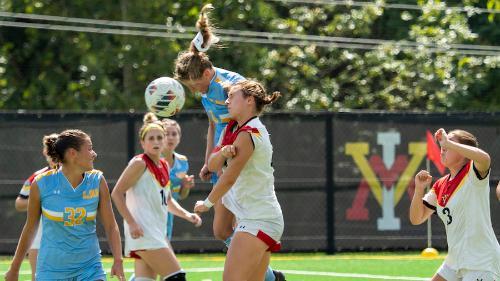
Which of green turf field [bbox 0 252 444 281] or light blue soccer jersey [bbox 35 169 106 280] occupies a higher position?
light blue soccer jersey [bbox 35 169 106 280]

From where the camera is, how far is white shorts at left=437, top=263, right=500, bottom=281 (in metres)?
7.79

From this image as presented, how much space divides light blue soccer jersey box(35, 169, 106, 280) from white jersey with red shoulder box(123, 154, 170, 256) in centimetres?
182

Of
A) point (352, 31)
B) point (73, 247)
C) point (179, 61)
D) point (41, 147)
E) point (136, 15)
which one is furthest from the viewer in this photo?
point (352, 31)

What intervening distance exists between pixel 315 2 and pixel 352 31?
1.19 meters

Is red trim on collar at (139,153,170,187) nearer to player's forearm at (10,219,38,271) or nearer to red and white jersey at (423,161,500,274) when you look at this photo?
player's forearm at (10,219,38,271)

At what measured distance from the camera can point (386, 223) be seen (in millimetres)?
16797

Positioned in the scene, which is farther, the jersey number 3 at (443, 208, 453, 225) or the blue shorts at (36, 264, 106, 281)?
the jersey number 3 at (443, 208, 453, 225)

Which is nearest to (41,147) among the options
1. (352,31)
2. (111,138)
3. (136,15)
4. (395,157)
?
(111,138)

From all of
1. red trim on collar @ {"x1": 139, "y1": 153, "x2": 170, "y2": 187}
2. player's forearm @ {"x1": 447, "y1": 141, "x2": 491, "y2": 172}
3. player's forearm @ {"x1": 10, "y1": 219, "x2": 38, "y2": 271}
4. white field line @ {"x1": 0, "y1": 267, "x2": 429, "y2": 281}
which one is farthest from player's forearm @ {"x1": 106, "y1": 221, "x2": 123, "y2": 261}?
white field line @ {"x1": 0, "y1": 267, "x2": 429, "y2": 281}

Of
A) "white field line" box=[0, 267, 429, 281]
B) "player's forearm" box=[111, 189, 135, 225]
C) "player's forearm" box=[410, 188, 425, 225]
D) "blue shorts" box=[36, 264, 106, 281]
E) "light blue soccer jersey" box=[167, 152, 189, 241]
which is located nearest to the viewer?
"blue shorts" box=[36, 264, 106, 281]

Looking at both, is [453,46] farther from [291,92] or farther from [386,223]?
[386,223]

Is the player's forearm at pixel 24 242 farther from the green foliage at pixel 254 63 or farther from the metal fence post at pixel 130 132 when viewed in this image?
the green foliage at pixel 254 63

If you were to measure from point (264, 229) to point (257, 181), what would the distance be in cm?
34

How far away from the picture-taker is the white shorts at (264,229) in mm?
7648
